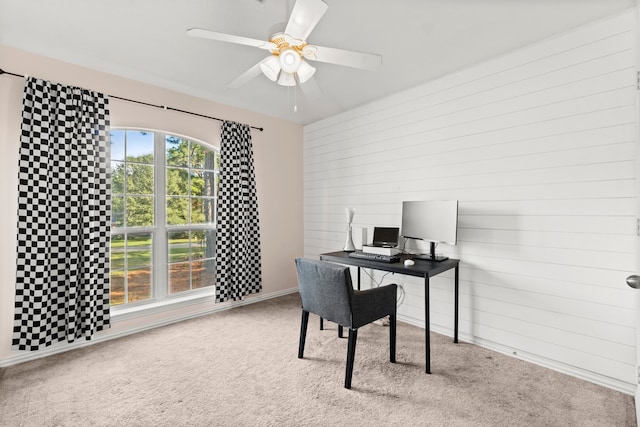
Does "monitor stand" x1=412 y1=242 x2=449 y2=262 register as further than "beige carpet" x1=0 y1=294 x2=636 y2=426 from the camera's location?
Yes

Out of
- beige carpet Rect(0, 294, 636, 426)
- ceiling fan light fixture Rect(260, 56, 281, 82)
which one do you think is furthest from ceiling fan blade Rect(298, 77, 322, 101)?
beige carpet Rect(0, 294, 636, 426)

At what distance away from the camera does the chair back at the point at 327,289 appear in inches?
81.7

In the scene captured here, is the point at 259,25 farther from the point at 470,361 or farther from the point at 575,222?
the point at 470,361

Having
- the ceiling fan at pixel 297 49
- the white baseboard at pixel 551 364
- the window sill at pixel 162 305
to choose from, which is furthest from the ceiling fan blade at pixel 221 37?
the white baseboard at pixel 551 364

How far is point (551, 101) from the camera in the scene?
231 cm

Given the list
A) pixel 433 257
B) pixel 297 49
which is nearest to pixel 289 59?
pixel 297 49

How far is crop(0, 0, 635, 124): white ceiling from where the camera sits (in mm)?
2004

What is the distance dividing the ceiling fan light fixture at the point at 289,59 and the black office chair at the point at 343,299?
4.09 ft

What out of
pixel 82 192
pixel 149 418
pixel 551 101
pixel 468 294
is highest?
pixel 551 101

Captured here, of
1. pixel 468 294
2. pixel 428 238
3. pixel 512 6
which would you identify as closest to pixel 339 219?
pixel 428 238

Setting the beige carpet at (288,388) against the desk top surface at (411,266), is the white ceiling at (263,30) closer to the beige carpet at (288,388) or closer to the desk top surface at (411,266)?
the desk top surface at (411,266)

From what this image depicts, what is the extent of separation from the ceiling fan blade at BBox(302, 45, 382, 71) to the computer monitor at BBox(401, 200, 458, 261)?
4.46 feet

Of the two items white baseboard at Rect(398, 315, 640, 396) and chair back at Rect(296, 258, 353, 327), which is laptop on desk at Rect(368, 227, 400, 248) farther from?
chair back at Rect(296, 258, 353, 327)

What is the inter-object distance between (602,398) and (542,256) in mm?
922
